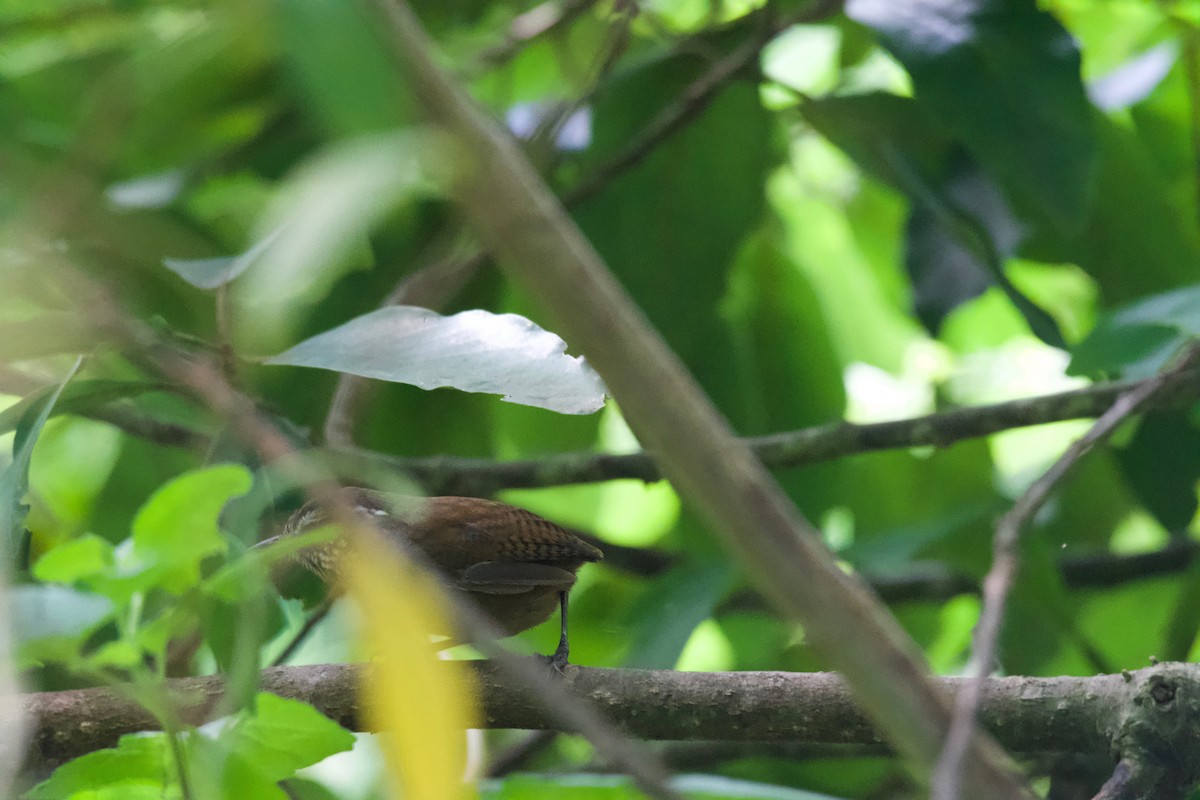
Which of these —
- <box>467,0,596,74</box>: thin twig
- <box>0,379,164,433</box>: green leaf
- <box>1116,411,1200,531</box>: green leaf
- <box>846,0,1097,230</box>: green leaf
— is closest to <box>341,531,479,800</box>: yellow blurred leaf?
<box>0,379,164,433</box>: green leaf

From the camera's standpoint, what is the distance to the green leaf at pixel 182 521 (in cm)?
49

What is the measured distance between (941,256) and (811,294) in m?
0.23

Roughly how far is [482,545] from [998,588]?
470 millimetres

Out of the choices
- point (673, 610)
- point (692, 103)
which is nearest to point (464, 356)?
point (673, 610)

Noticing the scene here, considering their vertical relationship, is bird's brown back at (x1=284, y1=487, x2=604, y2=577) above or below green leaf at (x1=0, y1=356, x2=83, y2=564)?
below

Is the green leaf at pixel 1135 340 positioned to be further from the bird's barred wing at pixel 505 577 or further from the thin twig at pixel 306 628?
the thin twig at pixel 306 628

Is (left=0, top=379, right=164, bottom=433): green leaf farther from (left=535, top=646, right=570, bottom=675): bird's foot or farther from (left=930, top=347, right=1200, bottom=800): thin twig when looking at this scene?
(left=930, top=347, right=1200, bottom=800): thin twig

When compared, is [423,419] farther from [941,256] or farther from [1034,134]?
[1034,134]

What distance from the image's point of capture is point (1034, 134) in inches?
50.9

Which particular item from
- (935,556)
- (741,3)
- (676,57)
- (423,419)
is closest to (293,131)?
(423,419)

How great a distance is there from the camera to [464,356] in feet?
2.33

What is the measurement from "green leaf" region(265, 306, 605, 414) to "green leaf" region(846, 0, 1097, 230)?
2.58 feet

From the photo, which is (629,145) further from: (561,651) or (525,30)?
(561,651)

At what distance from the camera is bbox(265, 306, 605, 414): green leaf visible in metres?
0.64
